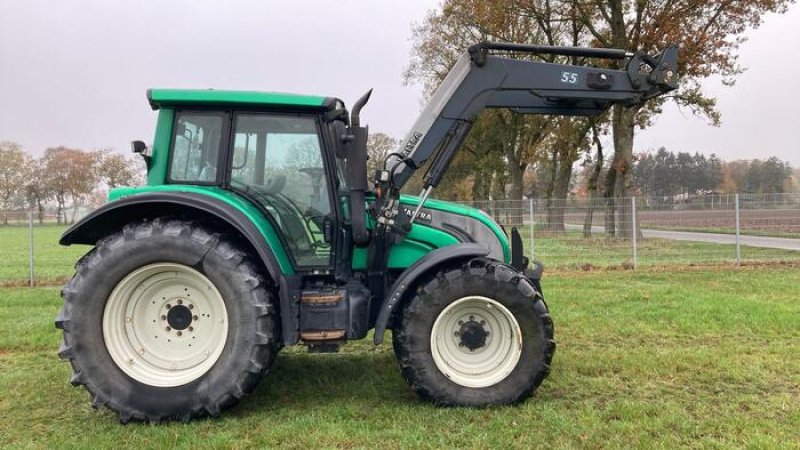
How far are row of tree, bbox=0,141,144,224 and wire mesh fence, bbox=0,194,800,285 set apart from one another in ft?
178

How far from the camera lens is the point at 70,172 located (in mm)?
61875

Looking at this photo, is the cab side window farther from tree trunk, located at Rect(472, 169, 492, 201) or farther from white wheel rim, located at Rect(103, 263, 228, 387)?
tree trunk, located at Rect(472, 169, 492, 201)

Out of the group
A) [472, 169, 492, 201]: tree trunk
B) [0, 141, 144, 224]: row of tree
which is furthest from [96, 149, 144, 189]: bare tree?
[472, 169, 492, 201]: tree trunk

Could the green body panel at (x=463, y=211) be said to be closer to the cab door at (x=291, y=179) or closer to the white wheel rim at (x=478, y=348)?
the cab door at (x=291, y=179)

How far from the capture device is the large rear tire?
3750mm

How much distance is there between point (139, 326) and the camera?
397 centimetres

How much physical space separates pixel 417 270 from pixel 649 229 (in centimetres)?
1076

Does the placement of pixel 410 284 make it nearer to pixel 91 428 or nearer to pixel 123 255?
pixel 123 255

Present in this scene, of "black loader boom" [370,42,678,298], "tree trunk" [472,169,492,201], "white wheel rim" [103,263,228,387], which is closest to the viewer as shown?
"white wheel rim" [103,263,228,387]

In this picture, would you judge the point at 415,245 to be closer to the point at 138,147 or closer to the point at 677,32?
the point at 138,147

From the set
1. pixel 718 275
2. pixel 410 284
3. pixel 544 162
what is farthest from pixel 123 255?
pixel 544 162

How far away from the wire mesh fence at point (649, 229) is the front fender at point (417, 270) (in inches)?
351

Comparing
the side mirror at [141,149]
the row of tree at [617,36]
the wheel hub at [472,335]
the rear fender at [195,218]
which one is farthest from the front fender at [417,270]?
the row of tree at [617,36]

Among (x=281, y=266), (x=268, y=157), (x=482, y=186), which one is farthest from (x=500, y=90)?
(x=482, y=186)
